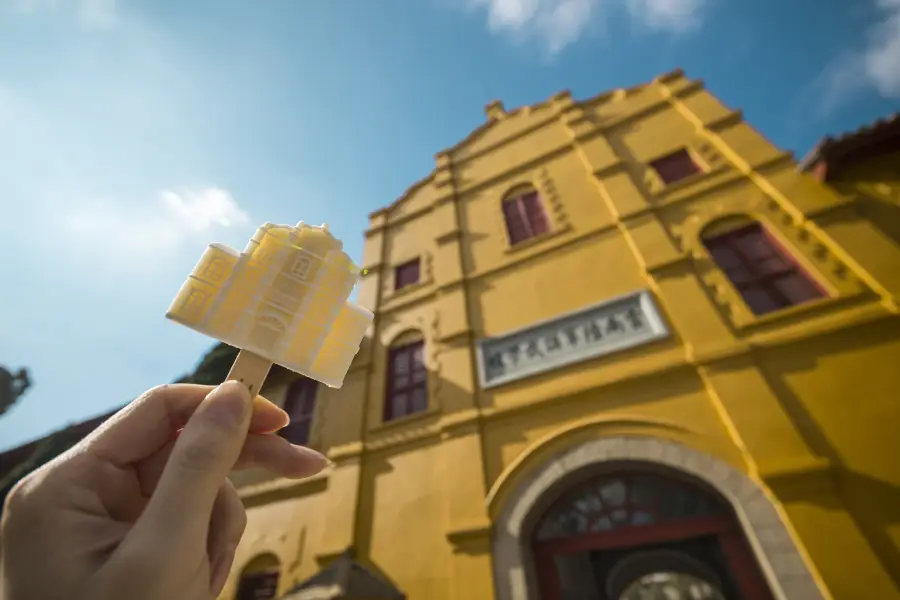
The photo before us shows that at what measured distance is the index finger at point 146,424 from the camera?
131 centimetres

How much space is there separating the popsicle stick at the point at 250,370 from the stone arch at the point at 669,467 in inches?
164

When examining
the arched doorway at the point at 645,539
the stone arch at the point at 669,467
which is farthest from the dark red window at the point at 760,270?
the arched doorway at the point at 645,539

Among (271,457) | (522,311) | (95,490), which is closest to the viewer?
(95,490)

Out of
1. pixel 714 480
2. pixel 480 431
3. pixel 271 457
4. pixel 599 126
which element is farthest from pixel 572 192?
pixel 271 457

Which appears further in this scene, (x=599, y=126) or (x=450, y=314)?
(x=599, y=126)

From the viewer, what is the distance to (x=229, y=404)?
4.47 feet

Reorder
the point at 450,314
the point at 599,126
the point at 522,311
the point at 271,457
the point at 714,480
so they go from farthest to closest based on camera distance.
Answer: the point at 599,126, the point at 450,314, the point at 522,311, the point at 714,480, the point at 271,457

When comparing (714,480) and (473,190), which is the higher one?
(473,190)

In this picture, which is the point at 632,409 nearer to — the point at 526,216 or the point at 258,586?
the point at 526,216

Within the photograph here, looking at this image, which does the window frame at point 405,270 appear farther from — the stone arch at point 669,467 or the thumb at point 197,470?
the thumb at point 197,470

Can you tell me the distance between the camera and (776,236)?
5.64m

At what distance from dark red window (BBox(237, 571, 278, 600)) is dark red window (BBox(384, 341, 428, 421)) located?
2713 millimetres

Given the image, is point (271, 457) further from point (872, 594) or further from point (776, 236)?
A: point (776, 236)

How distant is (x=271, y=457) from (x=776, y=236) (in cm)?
687
